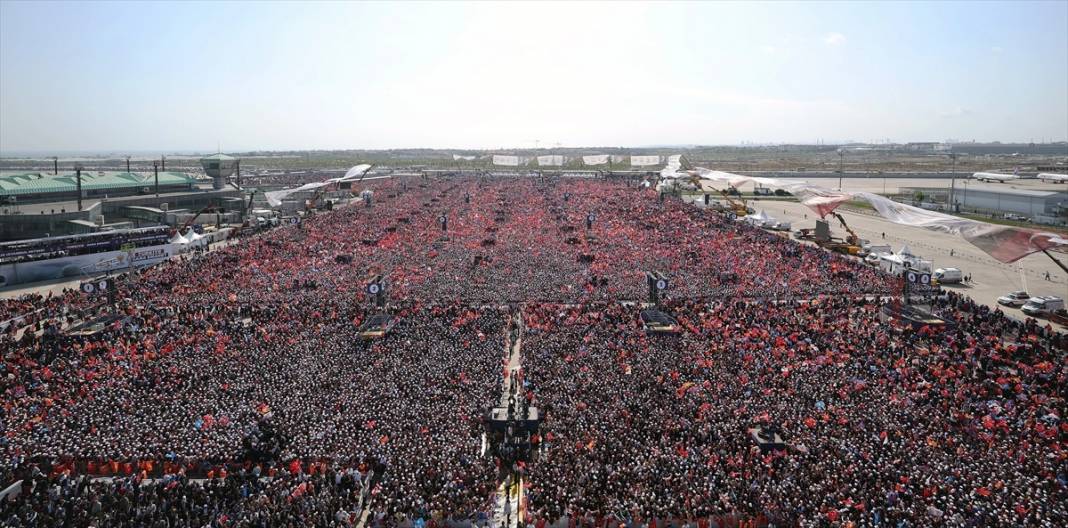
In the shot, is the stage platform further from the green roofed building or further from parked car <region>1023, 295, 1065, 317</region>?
the green roofed building

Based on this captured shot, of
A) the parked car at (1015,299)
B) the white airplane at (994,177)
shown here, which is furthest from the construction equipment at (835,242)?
the white airplane at (994,177)

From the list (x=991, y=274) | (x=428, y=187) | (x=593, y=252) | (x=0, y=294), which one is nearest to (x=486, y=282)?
(x=593, y=252)

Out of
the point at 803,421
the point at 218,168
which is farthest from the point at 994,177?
the point at 218,168

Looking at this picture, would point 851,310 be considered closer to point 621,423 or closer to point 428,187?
point 621,423

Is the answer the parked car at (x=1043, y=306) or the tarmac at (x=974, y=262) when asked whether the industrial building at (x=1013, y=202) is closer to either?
the tarmac at (x=974, y=262)

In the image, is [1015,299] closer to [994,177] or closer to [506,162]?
[994,177]
